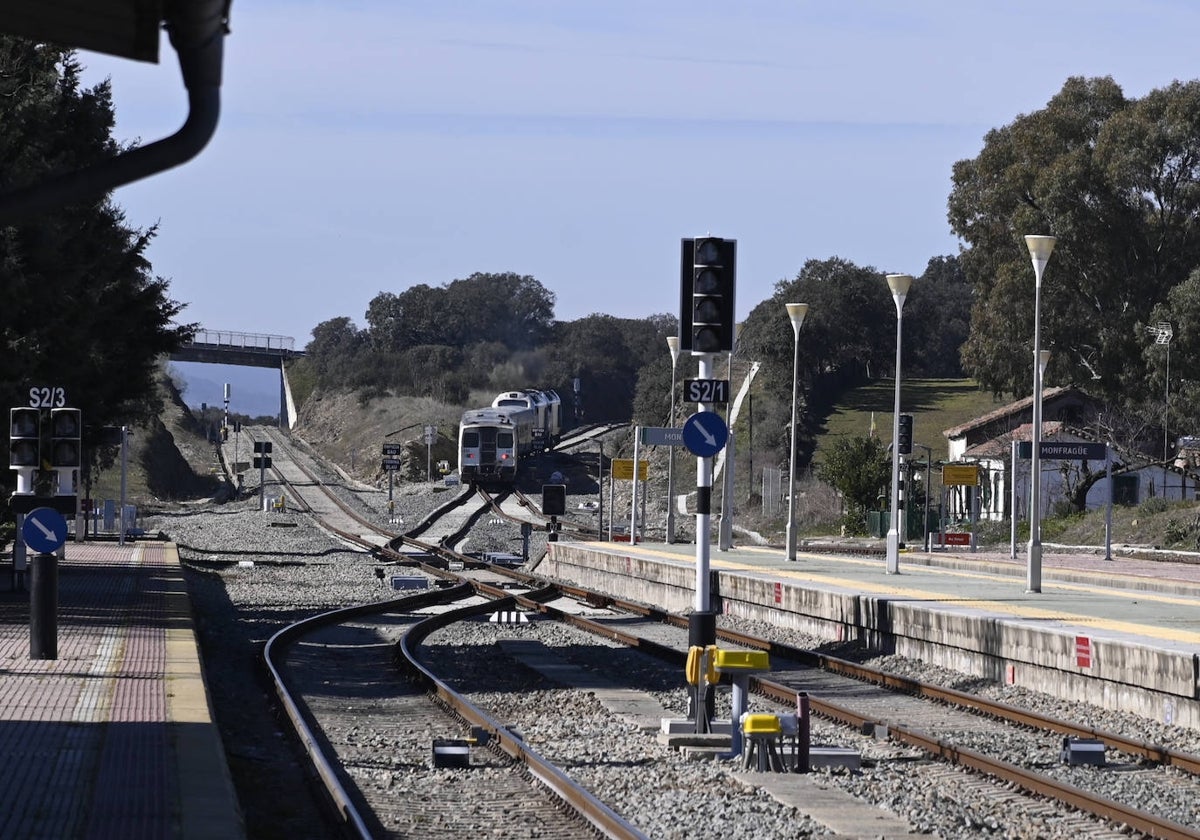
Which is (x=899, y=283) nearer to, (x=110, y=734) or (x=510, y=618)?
(x=510, y=618)

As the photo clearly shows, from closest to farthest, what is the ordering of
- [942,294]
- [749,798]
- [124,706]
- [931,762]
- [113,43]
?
[113,43] → [749,798] → [931,762] → [124,706] → [942,294]

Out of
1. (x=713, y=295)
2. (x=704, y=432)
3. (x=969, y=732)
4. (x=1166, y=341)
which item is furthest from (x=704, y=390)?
Answer: (x=1166, y=341)

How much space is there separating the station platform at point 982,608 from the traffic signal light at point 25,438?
1077 centimetres

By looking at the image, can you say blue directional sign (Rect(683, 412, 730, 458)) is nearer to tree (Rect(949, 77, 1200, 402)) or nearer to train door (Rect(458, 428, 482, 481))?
tree (Rect(949, 77, 1200, 402))

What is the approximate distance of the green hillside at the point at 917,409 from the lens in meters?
90.8

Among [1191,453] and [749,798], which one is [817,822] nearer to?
[749,798]

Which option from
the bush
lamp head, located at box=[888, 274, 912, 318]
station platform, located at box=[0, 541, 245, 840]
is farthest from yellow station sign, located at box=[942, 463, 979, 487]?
station platform, located at box=[0, 541, 245, 840]

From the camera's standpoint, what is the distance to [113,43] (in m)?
6.01

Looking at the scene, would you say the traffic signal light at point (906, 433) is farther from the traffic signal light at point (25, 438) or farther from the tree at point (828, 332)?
the tree at point (828, 332)

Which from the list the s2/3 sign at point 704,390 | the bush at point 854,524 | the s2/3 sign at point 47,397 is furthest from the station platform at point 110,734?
the bush at point 854,524

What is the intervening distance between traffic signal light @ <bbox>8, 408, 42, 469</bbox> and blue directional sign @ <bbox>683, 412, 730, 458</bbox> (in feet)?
27.3

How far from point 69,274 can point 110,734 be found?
55.2ft

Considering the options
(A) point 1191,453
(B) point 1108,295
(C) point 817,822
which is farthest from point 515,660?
(B) point 1108,295

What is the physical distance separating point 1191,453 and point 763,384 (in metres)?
40.9
